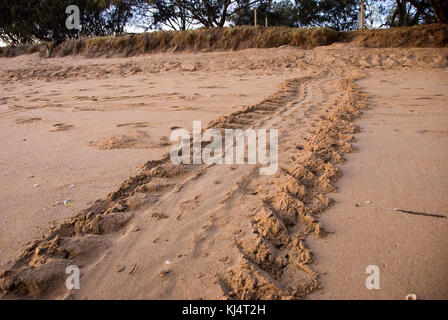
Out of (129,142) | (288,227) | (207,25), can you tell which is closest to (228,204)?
(288,227)

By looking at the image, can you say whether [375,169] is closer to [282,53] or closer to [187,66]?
[187,66]

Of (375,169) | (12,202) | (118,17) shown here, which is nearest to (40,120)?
(12,202)

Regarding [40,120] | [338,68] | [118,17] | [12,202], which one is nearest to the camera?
[12,202]

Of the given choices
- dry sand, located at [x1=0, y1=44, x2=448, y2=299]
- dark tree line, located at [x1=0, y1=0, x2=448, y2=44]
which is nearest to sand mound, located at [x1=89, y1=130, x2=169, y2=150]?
dry sand, located at [x1=0, y1=44, x2=448, y2=299]

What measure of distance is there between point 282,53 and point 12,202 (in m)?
7.76

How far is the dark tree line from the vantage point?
1520cm

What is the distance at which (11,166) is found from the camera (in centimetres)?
247

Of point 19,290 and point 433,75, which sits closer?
point 19,290

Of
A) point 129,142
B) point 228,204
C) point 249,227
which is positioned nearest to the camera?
point 249,227

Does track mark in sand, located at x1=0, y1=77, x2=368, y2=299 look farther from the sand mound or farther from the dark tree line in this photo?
the dark tree line

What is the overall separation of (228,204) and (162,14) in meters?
16.8

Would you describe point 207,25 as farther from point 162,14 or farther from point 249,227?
point 249,227

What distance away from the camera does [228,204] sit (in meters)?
1.85
